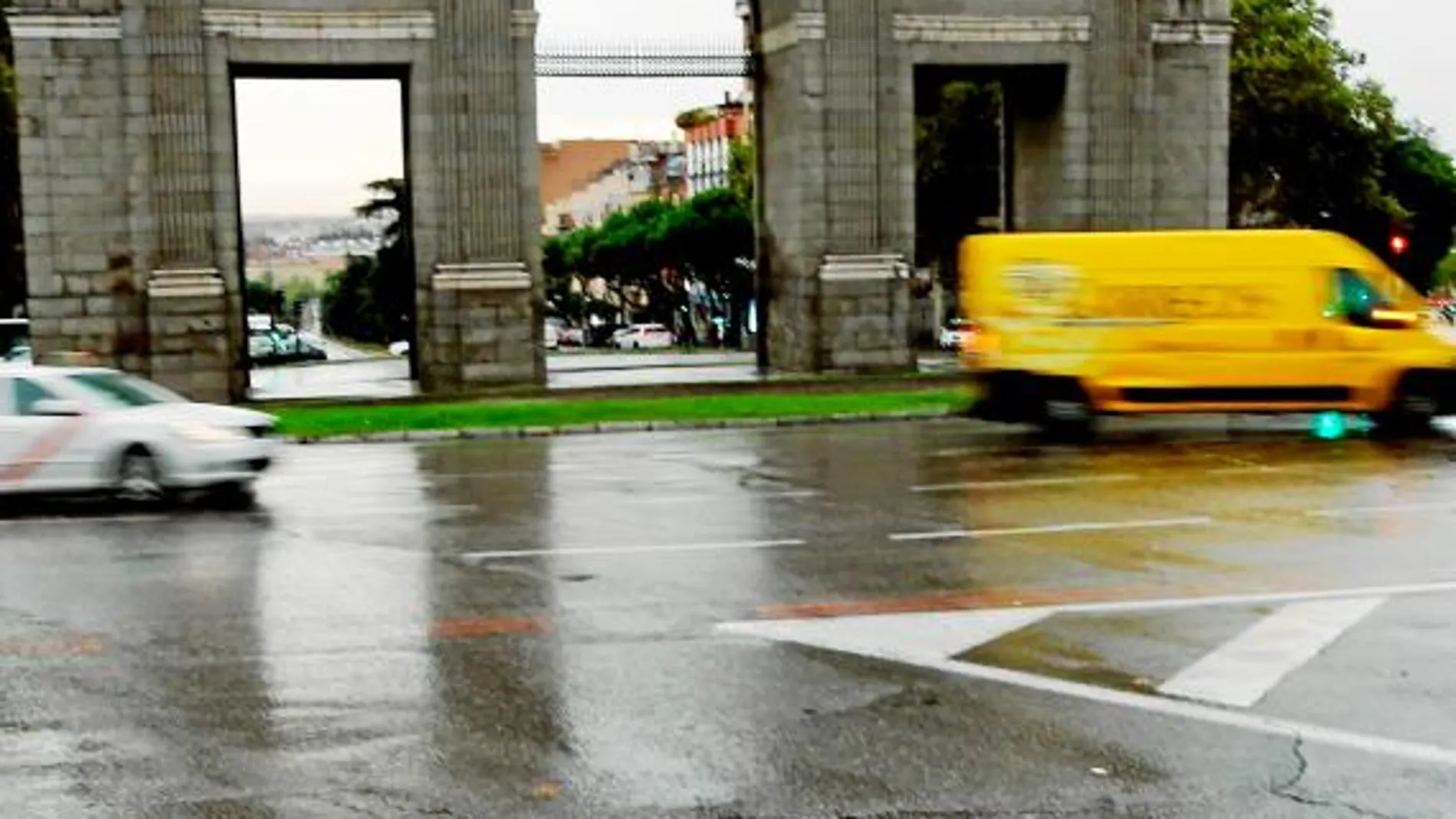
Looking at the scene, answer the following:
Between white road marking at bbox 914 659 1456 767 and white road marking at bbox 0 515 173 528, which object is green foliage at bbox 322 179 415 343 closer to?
white road marking at bbox 0 515 173 528

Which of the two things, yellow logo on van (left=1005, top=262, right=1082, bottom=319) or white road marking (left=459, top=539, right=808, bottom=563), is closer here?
white road marking (left=459, top=539, right=808, bottom=563)

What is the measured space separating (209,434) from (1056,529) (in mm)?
8015

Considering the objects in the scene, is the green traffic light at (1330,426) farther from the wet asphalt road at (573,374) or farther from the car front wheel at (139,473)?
the car front wheel at (139,473)

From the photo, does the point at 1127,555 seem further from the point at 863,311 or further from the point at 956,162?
the point at 956,162

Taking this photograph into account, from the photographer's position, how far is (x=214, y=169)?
32.7 m

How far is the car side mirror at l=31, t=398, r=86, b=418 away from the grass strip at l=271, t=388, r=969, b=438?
757 cm

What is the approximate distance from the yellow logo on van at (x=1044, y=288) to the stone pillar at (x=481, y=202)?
13.5m

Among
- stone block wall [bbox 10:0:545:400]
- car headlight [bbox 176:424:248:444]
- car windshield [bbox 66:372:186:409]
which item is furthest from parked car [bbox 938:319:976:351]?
car headlight [bbox 176:424:248:444]

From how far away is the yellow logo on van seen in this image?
71.7 feet

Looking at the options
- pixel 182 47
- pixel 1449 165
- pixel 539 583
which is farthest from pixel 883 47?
pixel 1449 165

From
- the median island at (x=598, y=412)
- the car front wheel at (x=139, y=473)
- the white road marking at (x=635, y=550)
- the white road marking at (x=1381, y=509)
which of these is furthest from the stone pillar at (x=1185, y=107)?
the white road marking at (x=635, y=550)

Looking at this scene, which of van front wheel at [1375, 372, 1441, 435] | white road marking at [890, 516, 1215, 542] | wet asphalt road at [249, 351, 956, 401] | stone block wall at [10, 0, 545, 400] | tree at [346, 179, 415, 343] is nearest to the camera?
white road marking at [890, 516, 1215, 542]

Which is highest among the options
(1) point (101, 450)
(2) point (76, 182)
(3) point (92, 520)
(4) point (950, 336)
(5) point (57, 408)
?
(2) point (76, 182)

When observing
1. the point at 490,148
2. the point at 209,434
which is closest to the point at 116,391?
the point at 209,434
